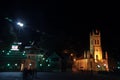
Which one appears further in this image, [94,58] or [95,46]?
[95,46]

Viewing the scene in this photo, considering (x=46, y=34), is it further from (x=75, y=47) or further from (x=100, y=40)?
(x=100, y=40)

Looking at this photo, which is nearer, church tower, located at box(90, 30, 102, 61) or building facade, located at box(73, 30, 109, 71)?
building facade, located at box(73, 30, 109, 71)

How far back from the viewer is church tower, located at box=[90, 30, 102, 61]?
94.0 m

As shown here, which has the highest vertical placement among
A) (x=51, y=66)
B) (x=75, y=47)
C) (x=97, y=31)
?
(x=97, y=31)

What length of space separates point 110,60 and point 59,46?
21.4 meters

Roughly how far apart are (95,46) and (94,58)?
18.9 ft

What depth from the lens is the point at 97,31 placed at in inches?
3848

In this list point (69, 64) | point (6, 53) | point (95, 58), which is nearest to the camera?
point (6, 53)

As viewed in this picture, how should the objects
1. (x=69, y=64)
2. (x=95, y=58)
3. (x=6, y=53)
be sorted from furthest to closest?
1. (x=95, y=58)
2. (x=69, y=64)
3. (x=6, y=53)

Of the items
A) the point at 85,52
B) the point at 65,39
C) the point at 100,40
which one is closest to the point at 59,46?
the point at 65,39

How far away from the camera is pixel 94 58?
9181 centimetres

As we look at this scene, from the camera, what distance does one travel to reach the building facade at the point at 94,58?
88188mm

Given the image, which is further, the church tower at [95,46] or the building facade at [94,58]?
the church tower at [95,46]

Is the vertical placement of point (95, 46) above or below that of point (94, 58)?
above
